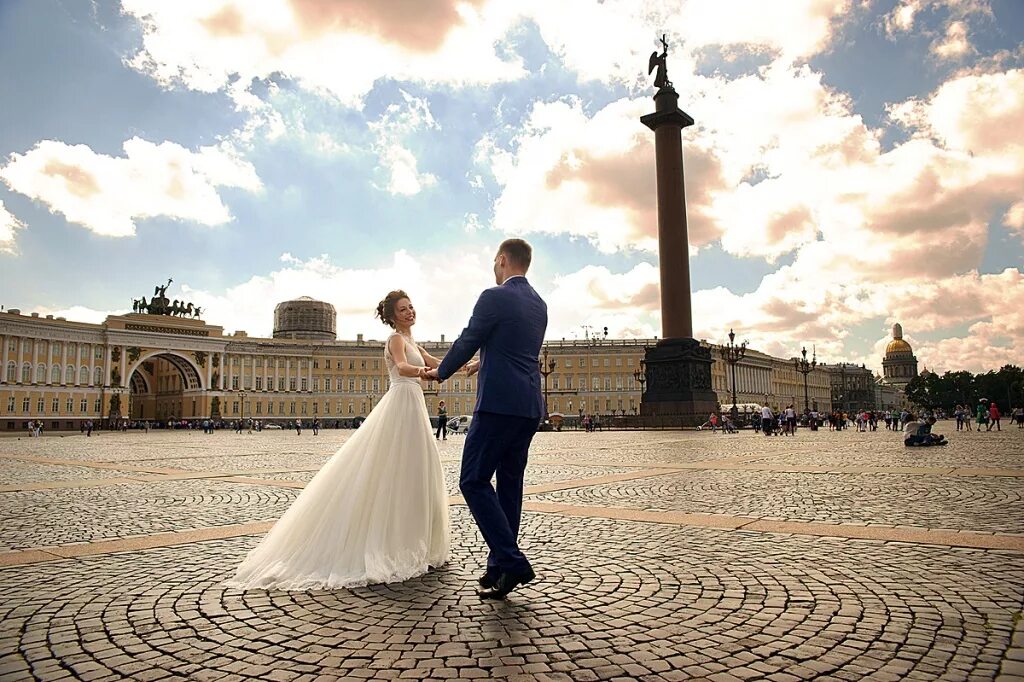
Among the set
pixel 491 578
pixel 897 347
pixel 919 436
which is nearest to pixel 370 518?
pixel 491 578

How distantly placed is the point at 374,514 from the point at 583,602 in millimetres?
1611

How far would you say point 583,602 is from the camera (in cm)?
404

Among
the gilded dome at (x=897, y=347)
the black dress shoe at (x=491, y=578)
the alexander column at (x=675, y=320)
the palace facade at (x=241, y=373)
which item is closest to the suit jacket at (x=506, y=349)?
the black dress shoe at (x=491, y=578)

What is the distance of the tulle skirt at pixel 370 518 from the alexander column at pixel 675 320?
3384 cm

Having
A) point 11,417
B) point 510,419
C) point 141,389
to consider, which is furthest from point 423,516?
point 141,389

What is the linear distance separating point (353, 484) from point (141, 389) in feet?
397

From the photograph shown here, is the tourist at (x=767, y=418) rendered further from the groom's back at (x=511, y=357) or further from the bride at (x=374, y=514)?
the groom's back at (x=511, y=357)

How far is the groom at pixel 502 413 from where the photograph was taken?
4215mm

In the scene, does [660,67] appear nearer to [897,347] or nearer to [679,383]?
[679,383]

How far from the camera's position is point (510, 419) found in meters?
4.34

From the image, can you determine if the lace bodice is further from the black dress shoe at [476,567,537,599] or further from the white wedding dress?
the black dress shoe at [476,567,537,599]

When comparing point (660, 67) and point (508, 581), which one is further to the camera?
point (660, 67)

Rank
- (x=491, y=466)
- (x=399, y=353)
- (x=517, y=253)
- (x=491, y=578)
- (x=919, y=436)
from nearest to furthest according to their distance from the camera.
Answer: (x=491, y=578) < (x=491, y=466) < (x=517, y=253) < (x=399, y=353) < (x=919, y=436)

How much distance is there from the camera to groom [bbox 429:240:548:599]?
13.8 ft
